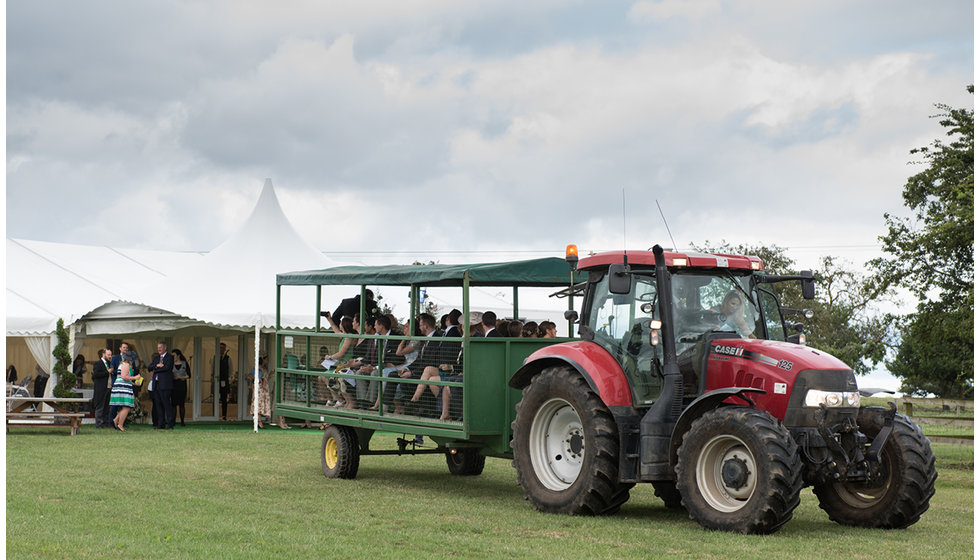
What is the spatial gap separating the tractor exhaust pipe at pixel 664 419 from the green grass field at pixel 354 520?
50cm

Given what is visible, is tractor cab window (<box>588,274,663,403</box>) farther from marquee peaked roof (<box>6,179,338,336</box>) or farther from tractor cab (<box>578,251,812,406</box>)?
marquee peaked roof (<box>6,179,338,336</box>)

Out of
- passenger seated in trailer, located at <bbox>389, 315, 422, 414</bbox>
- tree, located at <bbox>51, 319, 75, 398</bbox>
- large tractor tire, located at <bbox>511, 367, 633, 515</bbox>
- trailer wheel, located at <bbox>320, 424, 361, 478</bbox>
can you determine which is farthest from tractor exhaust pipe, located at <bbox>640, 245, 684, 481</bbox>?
tree, located at <bbox>51, 319, 75, 398</bbox>

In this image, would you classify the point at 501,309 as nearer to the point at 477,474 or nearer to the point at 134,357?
the point at 134,357

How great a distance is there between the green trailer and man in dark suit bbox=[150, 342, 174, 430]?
919 cm

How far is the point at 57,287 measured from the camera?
87.0 feet

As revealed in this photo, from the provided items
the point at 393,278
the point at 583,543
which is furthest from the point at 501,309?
the point at 583,543

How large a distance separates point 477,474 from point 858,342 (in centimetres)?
4337

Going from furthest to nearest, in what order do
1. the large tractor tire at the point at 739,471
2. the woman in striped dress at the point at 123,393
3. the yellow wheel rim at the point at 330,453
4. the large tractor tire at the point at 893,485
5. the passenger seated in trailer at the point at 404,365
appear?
the woman in striped dress at the point at 123,393 < the yellow wheel rim at the point at 330,453 < the passenger seated in trailer at the point at 404,365 < the large tractor tire at the point at 893,485 < the large tractor tire at the point at 739,471

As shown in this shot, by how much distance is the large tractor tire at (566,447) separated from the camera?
10.2 metres

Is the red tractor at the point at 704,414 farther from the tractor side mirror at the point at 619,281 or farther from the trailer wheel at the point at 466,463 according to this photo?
the trailer wheel at the point at 466,463

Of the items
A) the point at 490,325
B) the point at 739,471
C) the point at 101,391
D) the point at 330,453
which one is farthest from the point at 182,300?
the point at 739,471

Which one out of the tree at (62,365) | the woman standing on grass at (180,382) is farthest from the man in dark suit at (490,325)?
the tree at (62,365)

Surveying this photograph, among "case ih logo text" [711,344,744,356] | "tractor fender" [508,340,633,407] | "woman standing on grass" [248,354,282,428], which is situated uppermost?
A: "case ih logo text" [711,344,744,356]

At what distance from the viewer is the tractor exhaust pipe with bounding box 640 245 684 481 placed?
32.6ft
